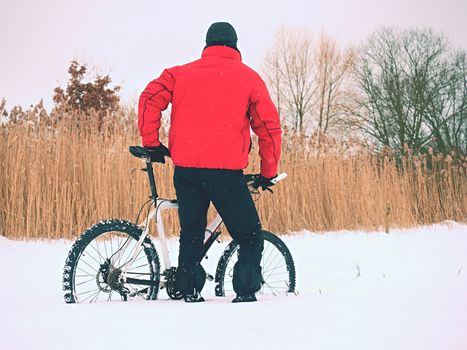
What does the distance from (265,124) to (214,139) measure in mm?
315

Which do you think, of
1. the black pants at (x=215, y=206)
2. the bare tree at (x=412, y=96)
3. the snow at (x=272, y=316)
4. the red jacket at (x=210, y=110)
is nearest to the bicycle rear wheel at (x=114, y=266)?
the snow at (x=272, y=316)

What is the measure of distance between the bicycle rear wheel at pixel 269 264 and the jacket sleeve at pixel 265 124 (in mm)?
502

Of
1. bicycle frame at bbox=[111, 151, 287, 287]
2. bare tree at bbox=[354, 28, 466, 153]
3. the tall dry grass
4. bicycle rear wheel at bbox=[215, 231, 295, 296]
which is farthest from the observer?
bare tree at bbox=[354, 28, 466, 153]

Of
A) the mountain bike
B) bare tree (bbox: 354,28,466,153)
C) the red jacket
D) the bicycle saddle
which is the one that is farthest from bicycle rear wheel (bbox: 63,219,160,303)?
bare tree (bbox: 354,28,466,153)

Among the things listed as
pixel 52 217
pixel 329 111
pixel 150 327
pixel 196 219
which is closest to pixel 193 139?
pixel 196 219

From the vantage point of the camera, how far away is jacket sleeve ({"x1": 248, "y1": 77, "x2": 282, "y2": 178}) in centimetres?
329

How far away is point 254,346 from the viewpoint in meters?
2.26

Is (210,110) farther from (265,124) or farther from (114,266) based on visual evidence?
(114,266)

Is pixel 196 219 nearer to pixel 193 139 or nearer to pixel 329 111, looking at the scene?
pixel 193 139

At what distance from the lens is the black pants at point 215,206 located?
3.24 metres

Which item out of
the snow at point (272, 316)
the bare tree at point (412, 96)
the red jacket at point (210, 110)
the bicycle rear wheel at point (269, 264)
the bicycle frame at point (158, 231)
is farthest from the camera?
the bare tree at point (412, 96)

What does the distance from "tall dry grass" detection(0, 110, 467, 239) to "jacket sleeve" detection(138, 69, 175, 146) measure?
2868 millimetres

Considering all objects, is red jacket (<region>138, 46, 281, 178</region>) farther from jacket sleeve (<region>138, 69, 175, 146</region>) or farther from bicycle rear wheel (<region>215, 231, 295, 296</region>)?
bicycle rear wheel (<region>215, 231, 295, 296</region>)

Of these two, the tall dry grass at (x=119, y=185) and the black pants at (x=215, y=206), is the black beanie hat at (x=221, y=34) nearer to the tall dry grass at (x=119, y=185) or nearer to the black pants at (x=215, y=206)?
the black pants at (x=215, y=206)
